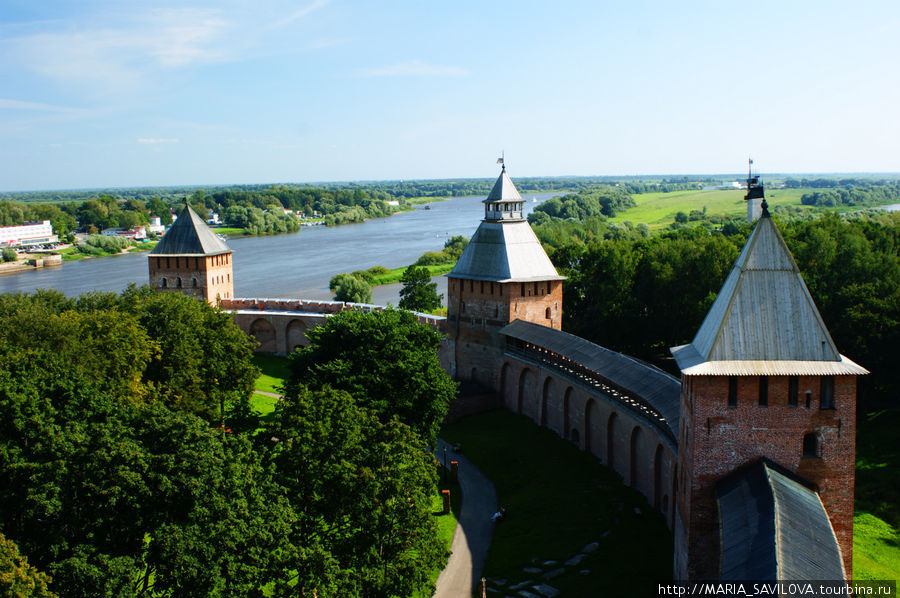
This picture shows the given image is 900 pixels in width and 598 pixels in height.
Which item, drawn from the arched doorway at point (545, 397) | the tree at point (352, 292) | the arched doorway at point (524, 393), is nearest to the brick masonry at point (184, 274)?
the tree at point (352, 292)

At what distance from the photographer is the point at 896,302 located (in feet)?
102

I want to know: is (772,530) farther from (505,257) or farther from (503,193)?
(503,193)

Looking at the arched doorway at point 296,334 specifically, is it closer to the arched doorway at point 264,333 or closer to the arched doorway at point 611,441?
the arched doorway at point 264,333

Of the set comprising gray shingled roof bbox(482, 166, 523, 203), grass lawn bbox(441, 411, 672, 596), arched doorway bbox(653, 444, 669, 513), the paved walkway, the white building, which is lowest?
the paved walkway

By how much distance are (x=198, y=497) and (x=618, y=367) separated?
47.7 ft

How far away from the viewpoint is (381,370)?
949 inches

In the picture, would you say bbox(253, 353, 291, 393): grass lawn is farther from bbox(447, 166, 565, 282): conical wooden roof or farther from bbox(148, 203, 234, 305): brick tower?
bbox(447, 166, 565, 282): conical wooden roof

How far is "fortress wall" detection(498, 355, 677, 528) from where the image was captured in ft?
70.3

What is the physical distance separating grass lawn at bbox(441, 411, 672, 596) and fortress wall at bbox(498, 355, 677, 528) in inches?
16.0

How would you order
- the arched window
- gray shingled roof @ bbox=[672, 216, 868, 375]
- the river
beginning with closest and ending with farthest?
1. gray shingled roof @ bbox=[672, 216, 868, 375]
2. the arched window
3. the river

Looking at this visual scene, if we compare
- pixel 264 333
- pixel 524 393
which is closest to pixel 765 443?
pixel 524 393

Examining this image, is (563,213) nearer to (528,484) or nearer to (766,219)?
(528,484)

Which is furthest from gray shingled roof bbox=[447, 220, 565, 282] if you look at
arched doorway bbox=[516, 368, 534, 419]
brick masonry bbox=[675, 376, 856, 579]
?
brick masonry bbox=[675, 376, 856, 579]

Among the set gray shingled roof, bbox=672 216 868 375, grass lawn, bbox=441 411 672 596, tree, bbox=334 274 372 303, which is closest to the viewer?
gray shingled roof, bbox=672 216 868 375
